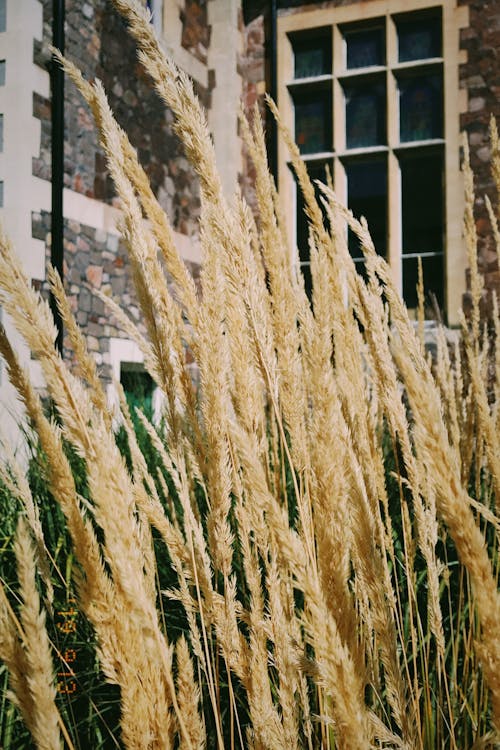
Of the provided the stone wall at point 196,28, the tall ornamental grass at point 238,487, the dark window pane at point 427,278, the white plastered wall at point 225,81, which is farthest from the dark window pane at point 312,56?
the tall ornamental grass at point 238,487

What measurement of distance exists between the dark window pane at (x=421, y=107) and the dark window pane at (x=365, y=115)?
18 cm

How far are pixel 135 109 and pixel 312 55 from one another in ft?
6.13

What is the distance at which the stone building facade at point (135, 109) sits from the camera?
4.68 metres

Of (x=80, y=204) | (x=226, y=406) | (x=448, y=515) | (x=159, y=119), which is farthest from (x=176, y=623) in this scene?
(x=159, y=119)

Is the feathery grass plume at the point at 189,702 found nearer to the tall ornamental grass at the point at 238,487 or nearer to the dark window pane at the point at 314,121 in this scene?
the tall ornamental grass at the point at 238,487

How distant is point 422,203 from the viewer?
6.53 m

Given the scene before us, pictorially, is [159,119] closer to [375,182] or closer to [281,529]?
[375,182]

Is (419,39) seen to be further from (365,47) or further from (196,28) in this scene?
(196,28)

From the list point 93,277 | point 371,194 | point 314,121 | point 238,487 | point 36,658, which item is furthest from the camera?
point 314,121

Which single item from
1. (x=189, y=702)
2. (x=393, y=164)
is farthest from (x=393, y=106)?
(x=189, y=702)

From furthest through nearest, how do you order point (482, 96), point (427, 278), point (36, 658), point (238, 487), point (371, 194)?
point (371, 194)
point (427, 278)
point (482, 96)
point (238, 487)
point (36, 658)

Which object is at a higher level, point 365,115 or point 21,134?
point 365,115

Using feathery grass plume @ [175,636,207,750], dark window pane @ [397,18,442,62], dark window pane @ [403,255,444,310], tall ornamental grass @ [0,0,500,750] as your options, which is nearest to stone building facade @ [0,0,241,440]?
dark window pane @ [397,18,442,62]

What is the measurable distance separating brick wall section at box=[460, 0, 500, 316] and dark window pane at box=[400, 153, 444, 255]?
1.27 ft
